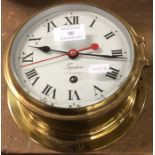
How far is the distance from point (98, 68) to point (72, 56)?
0.28ft

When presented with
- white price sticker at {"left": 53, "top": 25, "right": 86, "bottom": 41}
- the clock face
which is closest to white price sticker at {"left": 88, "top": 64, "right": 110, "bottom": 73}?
the clock face

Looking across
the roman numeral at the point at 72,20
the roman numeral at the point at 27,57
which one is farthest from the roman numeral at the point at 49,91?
the roman numeral at the point at 72,20

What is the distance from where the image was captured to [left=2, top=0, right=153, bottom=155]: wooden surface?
4.06 feet

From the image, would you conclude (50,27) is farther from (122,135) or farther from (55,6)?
(122,135)

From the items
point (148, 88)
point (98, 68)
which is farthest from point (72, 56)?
point (148, 88)

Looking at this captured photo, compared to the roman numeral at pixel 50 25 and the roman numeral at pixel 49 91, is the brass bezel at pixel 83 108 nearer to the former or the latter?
the roman numeral at pixel 49 91

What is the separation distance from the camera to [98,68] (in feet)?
4.01

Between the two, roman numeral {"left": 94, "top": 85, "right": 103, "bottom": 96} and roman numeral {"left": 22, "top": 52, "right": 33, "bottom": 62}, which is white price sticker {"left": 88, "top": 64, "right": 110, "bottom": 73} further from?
roman numeral {"left": 22, "top": 52, "right": 33, "bottom": 62}

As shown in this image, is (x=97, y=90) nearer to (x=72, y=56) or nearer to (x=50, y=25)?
(x=72, y=56)

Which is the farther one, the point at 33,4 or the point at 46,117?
the point at 33,4

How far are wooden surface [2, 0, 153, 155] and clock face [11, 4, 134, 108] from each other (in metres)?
0.16

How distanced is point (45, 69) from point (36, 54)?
0.06 metres

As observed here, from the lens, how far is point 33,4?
149 cm

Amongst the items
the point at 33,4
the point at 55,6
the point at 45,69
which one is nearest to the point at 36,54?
the point at 45,69
